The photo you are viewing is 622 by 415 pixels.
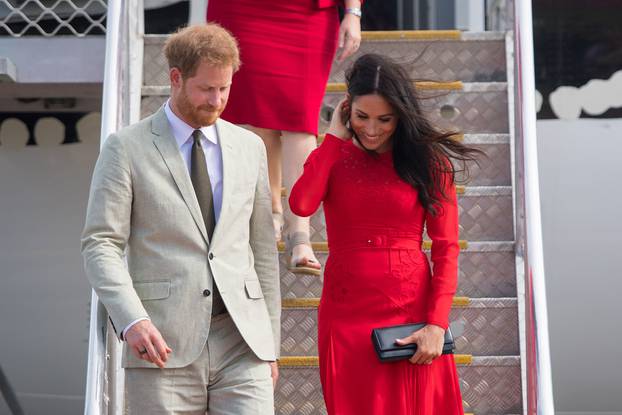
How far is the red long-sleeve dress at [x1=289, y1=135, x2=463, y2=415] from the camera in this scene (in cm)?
308

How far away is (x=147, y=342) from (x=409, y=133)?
3.34ft

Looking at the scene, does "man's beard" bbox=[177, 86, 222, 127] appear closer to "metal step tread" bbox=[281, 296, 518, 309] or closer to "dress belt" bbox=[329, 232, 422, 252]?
"dress belt" bbox=[329, 232, 422, 252]

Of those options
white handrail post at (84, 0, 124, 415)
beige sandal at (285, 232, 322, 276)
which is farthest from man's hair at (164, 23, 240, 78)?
beige sandal at (285, 232, 322, 276)

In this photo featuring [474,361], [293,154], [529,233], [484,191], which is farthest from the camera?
[484,191]

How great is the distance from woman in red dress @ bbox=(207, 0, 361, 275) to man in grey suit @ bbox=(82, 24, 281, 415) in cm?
102

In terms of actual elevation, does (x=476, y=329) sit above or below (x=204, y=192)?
below

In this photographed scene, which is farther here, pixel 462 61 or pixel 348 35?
pixel 462 61

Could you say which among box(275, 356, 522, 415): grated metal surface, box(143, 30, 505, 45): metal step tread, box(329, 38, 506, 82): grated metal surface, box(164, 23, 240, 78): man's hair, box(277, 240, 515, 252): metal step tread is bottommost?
box(275, 356, 522, 415): grated metal surface

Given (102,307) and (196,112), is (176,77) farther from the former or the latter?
(102,307)

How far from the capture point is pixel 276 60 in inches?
156

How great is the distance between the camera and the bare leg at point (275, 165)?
4.04m

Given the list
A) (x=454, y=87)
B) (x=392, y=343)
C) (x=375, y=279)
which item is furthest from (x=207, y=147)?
(x=454, y=87)

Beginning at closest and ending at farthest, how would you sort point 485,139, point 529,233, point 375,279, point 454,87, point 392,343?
point 392,343 < point 375,279 < point 529,233 < point 485,139 < point 454,87

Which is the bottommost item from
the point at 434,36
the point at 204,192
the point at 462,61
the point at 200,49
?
the point at 204,192
